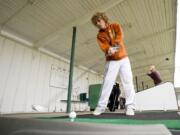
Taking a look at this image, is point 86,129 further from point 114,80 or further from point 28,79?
point 28,79

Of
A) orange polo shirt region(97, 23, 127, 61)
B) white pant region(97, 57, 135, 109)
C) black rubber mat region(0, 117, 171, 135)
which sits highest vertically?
orange polo shirt region(97, 23, 127, 61)

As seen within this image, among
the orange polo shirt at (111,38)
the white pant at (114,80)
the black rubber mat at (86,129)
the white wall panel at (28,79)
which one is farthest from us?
the white wall panel at (28,79)

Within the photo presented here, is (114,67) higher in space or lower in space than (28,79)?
lower

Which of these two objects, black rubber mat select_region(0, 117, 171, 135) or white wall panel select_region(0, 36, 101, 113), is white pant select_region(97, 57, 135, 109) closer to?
black rubber mat select_region(0, 117, 171, 135)

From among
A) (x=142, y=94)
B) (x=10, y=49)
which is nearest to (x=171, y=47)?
(x=142, y=94)

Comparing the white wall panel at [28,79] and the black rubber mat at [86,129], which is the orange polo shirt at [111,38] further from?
the white wall panel at [28,79]

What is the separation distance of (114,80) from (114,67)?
0.18 m

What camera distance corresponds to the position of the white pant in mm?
2010

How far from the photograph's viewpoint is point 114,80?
206 cm

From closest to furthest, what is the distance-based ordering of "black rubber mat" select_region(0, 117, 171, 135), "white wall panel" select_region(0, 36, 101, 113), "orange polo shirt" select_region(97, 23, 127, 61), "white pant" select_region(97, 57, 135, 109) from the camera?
"black rubber mat" select_region(0, 117, 171, 135) < "white pant" select_region(97, 57, 135, 109) < "orange polo shirt" select_region(97, 23, 127, 61) < "white wall panel" select_region(0, 36, 101, 113)

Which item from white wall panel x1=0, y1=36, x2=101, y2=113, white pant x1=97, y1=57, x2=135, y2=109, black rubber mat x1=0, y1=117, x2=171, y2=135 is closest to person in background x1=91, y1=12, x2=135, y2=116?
white pant x1=97, y1=57, x2=135, y2=109

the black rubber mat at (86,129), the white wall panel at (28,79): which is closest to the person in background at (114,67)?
the black rubber mat at (86,129)

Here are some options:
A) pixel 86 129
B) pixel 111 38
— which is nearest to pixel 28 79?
pixel 111 38

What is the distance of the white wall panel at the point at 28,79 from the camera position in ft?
19.1
